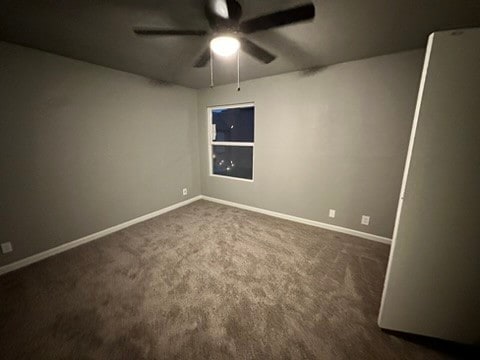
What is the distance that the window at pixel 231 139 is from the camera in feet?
12.4

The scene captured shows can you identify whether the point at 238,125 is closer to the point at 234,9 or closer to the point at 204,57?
the point at 204,57

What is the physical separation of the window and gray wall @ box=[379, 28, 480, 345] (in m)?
2.50

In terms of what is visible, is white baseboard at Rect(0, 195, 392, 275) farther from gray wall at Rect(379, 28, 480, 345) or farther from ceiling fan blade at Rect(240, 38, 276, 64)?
ceiling fan blade at Rect(240, 38, 276, 64)

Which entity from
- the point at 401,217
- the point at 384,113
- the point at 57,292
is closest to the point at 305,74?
the point at 384,113

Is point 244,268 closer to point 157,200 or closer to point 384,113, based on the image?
point 157,200

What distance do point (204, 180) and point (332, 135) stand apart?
2647 mm

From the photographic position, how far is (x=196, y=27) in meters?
1.66

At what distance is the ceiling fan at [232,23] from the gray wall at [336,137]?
51.9 inches

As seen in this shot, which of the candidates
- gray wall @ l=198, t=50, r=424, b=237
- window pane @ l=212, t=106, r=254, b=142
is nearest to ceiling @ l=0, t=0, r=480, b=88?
gray wall @ l=198, t=50, r=424, b=237

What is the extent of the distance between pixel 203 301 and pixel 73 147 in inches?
92.9

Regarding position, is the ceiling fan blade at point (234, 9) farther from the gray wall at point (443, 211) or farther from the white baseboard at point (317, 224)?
the white baseboard at point (317, 224)

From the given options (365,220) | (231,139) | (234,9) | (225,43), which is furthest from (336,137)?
(231,139)

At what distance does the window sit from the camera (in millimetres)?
3792

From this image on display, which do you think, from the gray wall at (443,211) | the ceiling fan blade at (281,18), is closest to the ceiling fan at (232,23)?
the ceiling fan blade at (281,18)
